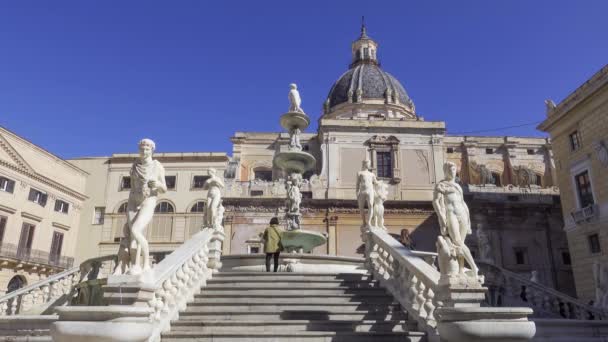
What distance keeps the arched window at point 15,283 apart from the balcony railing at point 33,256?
122cm

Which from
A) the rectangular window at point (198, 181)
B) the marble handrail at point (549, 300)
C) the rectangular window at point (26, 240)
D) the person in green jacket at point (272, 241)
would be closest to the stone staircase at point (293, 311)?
the person in green jacket at point (272, 241)

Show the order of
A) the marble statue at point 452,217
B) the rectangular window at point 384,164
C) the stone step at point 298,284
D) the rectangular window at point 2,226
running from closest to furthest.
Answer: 1. the marble statue at point 452,217
2. the stone step at point 298,284
3. the rectangular window at point 2,226
4. the rectangular window at point 384,164

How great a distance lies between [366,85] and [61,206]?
28.6 meters

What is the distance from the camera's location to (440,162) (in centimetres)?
3294

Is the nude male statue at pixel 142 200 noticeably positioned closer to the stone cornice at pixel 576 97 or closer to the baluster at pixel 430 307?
the baluster at pixel 430 307

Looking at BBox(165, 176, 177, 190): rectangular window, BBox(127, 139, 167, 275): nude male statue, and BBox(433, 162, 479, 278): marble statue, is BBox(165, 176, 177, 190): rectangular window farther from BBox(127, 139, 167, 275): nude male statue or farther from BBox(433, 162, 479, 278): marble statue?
BBox(433, 162, 479, 278): marble statue

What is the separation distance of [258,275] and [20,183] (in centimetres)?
2802

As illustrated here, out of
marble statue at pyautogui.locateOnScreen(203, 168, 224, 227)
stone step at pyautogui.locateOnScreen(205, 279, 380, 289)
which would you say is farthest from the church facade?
marble statue at pyautogui.locateOnScreen(203, 168, 224, 227)

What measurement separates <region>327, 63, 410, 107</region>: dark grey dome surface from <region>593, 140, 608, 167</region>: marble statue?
75.7ft

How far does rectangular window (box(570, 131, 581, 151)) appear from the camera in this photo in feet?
77.9

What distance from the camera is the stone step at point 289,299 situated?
7934 mm

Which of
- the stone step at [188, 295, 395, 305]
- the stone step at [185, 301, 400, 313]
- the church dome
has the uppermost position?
the church dome

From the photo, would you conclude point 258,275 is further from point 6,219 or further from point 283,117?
point 6,219

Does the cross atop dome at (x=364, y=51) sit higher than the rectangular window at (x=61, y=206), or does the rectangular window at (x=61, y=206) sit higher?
the cross atop dome at (x=364, y=51)
